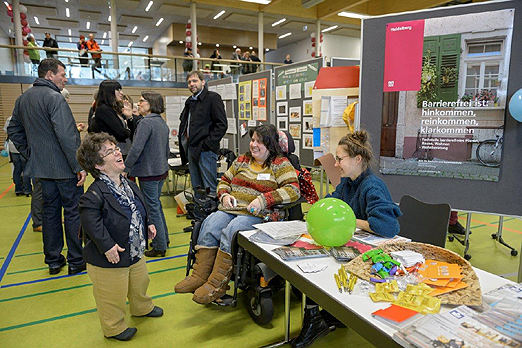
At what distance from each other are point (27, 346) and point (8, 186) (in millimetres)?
5822

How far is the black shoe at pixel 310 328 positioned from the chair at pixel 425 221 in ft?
2.62

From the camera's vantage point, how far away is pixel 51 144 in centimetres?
273

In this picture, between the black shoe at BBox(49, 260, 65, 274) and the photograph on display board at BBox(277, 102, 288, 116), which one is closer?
the black shoe at BBox(49, 260, 65, 274)

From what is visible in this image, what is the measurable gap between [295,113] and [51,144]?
3081 mm

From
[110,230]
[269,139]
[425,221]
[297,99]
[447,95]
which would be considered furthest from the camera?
[297,99]

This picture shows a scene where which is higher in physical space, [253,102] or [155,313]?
[253,102]

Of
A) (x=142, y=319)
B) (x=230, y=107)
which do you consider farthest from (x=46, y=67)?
(x=230, y=107)

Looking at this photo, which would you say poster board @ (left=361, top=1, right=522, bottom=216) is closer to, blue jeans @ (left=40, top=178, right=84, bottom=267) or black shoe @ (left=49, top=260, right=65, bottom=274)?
blue jeans @ (left=40, top=178, right=84, bottom=267)

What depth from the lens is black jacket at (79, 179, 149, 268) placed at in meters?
1.85

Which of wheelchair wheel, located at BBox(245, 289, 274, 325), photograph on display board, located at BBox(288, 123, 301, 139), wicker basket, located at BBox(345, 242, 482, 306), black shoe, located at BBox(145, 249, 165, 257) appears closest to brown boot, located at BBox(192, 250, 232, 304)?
wheelchair wheel, located at BBox(245, 289, 274, 325)

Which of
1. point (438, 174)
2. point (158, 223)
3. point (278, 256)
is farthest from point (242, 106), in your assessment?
point (278, 256)

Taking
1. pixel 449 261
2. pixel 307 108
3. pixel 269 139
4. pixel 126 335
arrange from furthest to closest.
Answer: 1. pixel 307 108
2. pixel 269 139
3. pixel 126 335
4. pixel 449 261

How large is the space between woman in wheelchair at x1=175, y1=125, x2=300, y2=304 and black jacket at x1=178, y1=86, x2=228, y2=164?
1145 mm

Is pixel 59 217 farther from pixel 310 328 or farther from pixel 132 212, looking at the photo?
pixel 310 328
